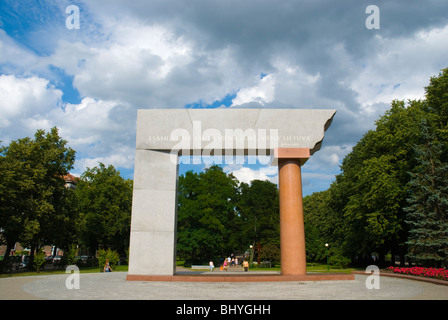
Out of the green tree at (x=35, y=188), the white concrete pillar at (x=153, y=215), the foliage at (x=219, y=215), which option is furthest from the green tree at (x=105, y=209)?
the white concrete pillar at (x=153, y=215)

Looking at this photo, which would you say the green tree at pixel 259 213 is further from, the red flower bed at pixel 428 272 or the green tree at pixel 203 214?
the red flower bed at pixel 428 272

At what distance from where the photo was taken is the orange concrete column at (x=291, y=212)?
16625mm

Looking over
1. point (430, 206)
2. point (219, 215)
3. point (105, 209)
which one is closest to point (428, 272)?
point (430, 206)

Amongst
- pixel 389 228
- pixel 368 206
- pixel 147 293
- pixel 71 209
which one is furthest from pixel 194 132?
pixel 71 209

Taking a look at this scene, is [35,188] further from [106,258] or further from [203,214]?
[203,214]

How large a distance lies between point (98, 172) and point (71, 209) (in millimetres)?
14699

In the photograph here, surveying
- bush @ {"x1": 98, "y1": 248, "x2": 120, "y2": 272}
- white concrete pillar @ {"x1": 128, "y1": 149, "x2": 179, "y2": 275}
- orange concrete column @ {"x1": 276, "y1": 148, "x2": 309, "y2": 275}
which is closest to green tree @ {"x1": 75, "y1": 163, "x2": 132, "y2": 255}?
bush @ {"x1": 98, "y1": 248, "x2": 120, "y2": 272}

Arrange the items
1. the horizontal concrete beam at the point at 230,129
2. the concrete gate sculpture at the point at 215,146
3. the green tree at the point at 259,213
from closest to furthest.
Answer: the concrete gate sculpture at the point at 215,146
the horizontal concrete beam at the point at 230,129
the green tree at the point at 259,213

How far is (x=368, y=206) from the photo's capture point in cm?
2941

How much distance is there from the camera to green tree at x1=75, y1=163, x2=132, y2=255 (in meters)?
44.5

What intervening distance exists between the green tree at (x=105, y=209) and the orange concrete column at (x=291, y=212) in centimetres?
3282

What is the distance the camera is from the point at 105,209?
4584cm

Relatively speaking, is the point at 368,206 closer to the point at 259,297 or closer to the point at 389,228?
the point at 389,228
